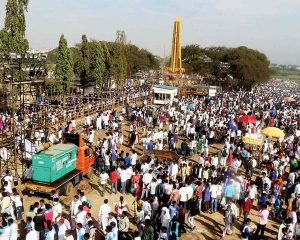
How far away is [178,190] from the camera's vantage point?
1360cm

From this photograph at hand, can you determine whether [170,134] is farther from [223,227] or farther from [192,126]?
[223,227]

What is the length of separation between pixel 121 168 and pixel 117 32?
1098 inches

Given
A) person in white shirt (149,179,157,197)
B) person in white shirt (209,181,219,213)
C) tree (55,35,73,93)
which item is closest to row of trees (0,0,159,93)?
tree (55,35,73,93)

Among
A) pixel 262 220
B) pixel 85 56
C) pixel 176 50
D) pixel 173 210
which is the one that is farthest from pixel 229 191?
pixel 176 50

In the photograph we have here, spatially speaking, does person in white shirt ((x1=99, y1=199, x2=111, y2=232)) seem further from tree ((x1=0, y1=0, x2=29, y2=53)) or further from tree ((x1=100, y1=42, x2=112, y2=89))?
tree ((x1=100, y1=42, x2=112, y2=89))

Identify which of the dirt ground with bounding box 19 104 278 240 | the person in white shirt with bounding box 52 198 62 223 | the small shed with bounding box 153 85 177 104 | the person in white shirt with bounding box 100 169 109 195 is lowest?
the dirt ground with bounding box 19 104 278 240

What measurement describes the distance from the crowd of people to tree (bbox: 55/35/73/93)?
8.56 m

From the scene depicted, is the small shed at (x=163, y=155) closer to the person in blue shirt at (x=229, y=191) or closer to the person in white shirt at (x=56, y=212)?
the person in blue shirt at (x=229, y=191)

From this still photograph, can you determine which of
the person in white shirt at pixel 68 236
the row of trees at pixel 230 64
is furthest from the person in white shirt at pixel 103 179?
the row of trees at pixel 230 64

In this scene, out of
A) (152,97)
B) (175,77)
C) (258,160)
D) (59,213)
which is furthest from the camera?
(175,77)

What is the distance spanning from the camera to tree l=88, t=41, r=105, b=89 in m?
38.3

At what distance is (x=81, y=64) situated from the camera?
38812 mm

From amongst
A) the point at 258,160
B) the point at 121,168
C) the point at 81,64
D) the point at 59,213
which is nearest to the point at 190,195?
the point at 121,168

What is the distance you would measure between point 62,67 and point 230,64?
45025 mm
